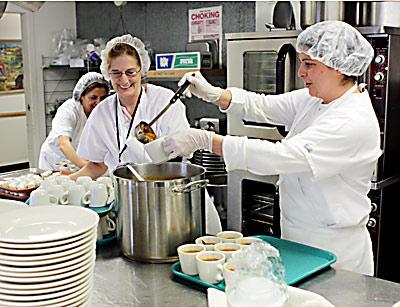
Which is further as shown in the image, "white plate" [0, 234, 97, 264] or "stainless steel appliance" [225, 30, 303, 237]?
"stainless steel appliance" [225, 30, 303, 237]

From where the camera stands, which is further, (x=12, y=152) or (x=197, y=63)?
(x=12, y=152)

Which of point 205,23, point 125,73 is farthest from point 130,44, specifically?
point 205,23

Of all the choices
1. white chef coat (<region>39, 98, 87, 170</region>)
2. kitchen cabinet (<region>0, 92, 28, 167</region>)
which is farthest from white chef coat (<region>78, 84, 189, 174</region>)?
kitchen cabinet (<region>0, 92, 28, 167</region>)

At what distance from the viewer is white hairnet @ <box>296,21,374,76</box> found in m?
2.01

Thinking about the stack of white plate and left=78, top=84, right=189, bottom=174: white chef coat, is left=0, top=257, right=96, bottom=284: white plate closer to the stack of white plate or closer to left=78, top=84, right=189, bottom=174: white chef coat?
the stack of white plate

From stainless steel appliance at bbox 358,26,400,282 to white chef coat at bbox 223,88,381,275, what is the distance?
33.8 inches

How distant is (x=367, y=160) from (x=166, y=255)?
31.6 inches

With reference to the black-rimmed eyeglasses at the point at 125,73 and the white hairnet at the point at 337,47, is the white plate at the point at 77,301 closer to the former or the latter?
the white hairnet at the point at 337,47

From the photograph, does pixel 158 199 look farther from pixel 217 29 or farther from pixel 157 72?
pixel 217 29

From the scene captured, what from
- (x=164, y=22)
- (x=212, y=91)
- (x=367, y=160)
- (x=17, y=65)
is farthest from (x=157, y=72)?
(x=17, y=65)

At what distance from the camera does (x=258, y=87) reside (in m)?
3.28

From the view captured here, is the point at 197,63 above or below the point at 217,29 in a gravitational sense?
below

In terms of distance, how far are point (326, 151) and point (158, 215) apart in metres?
0.63

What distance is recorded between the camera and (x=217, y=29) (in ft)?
14.3
